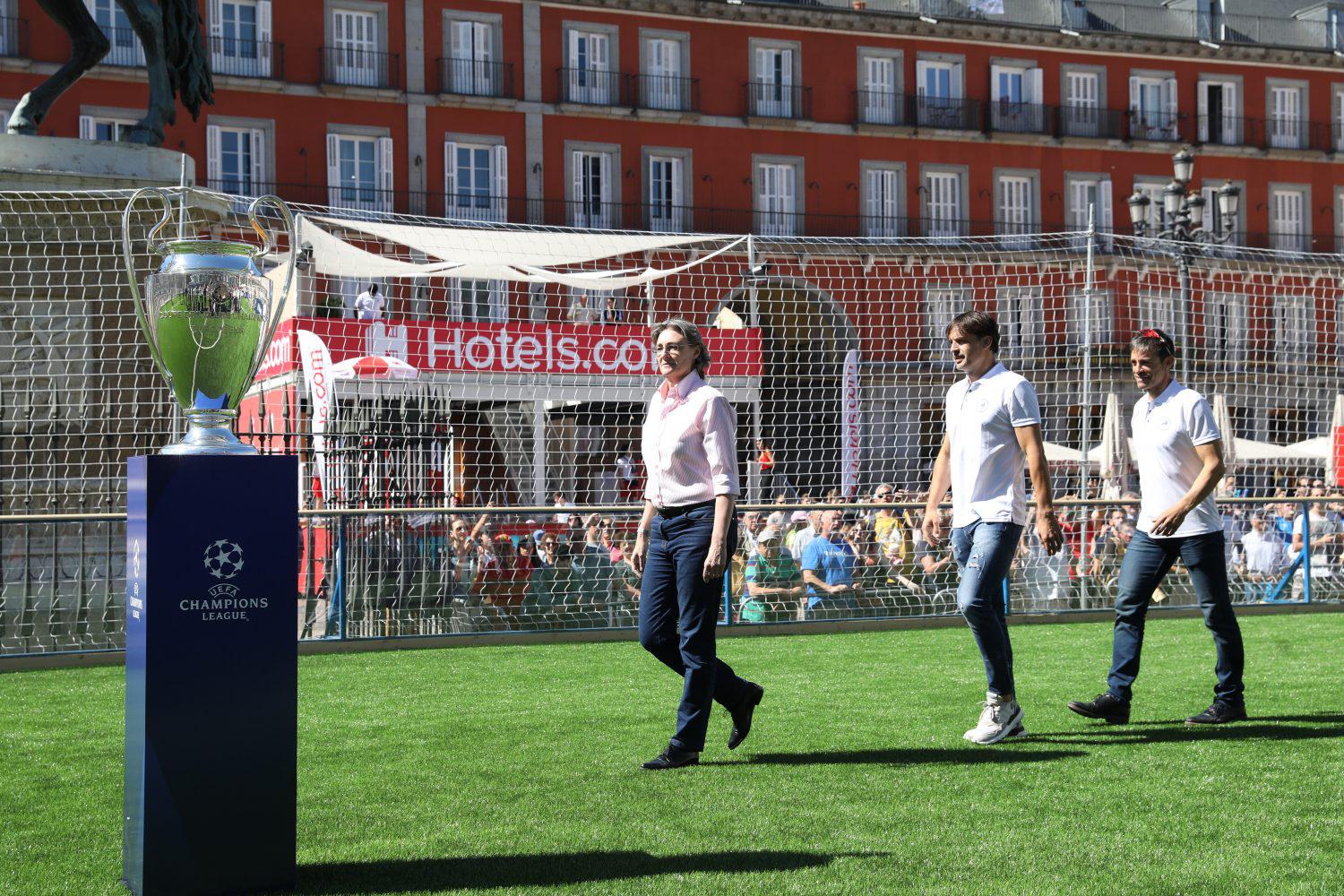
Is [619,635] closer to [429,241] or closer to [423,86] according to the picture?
[429,241]

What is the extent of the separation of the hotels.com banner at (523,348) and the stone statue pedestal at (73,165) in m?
4.99

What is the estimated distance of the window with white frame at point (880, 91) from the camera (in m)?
40.0

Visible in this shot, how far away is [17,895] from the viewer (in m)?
3.85

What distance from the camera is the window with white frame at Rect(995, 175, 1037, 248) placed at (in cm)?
4094

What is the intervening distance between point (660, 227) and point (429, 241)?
25576 mm

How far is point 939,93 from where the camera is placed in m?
40.8

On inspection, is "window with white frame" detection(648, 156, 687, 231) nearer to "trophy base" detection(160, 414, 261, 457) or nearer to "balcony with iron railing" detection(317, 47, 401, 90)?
"balcony with iron railing" detection(317, 47, 401, 90)

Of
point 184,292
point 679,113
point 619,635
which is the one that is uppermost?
point 679,113

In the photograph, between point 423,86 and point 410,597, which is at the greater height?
point 423,86

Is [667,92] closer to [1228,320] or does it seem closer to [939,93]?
[939,93]

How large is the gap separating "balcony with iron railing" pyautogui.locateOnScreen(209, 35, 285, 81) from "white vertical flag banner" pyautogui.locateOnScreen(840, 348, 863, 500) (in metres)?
21.0

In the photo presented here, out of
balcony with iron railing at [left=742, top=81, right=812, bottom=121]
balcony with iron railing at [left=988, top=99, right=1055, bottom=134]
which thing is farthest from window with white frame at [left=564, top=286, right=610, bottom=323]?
balcony with iron railing at [left=988, top=99, right=1055, bottom=134]

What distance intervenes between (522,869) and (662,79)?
118 feet

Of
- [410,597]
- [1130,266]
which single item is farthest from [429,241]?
[1130,266]
